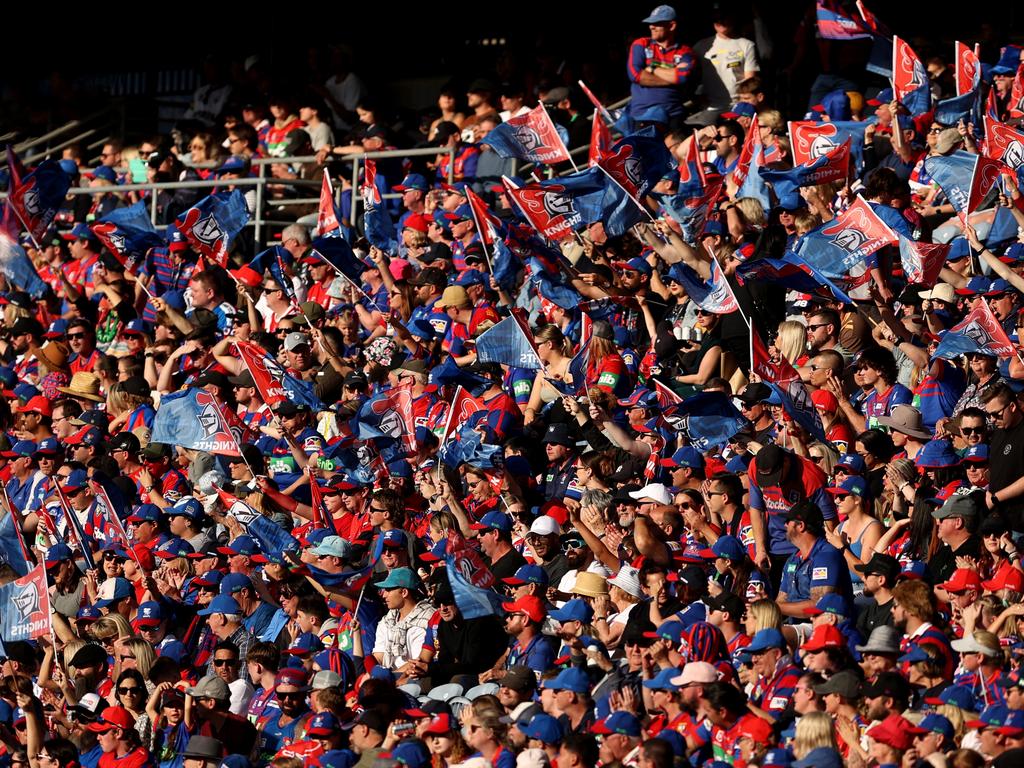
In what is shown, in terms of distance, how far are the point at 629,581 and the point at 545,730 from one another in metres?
1.55

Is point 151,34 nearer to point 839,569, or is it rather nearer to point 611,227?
point 611,227

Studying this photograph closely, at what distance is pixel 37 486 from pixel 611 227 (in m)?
4.36

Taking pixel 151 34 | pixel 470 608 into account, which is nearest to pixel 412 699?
pixel 470 608

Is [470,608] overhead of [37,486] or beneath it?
overhead

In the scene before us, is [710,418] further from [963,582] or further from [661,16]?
[661,16]

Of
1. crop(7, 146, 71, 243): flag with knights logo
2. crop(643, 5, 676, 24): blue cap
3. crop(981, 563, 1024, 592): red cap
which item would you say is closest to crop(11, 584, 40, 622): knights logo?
crop(7, 146, 71, 243): flag with knights logo

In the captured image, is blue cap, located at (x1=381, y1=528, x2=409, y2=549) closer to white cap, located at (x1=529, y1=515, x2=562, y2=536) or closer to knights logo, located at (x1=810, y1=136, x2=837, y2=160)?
white cap, located at (x1=529, y1=515, x2=562, y2=536)

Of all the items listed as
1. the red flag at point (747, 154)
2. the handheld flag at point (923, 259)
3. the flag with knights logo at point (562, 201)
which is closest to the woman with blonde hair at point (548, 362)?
the flag with knights logo at point (562, 201)

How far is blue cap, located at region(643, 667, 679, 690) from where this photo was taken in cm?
1060

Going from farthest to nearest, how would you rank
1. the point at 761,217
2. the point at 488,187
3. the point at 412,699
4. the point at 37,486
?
the point at 488,187, the point at 37,486, the point at 761,217, the point at 412,699

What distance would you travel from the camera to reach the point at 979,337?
12.8 m

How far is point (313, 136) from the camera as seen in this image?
19.8 m

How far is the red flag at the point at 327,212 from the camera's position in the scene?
17.6m

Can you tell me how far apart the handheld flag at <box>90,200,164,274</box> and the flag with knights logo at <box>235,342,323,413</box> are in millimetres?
3101
